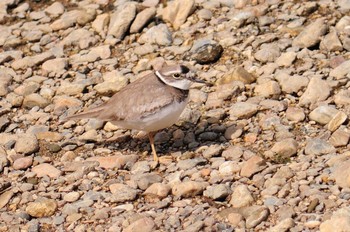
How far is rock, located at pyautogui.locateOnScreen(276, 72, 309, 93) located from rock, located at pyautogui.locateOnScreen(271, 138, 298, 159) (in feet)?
3.95

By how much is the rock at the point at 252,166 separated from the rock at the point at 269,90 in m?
1.46

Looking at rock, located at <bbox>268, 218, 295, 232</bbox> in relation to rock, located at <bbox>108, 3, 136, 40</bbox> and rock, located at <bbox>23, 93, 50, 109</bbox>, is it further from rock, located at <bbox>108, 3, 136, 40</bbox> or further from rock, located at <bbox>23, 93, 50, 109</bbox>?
rock, located at <bbox>108, 3, 136, 40</bbox>

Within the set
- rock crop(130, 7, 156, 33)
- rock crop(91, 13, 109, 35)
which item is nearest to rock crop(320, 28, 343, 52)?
rock crop(130, 7, 156, 33)

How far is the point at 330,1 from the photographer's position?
10.6m

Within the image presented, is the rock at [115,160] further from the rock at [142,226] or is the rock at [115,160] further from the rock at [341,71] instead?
the rock at [341,71]

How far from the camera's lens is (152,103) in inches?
321

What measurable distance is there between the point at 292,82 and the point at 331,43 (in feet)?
3.23

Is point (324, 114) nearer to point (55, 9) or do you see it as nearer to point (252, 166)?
point (252, 166)

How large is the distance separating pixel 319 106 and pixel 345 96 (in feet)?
1.07

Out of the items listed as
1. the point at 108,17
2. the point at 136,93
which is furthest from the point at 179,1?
the point at 136,93

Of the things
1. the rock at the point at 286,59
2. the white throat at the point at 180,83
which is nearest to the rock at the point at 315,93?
the rock at the point at 286,59

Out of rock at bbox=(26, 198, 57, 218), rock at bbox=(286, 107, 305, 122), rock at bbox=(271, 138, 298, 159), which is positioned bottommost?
rock at bbox=(286, 107, 305, 122)

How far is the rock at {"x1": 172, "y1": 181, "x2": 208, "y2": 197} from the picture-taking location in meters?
7.52

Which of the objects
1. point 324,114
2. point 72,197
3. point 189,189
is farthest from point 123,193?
point 324,114
